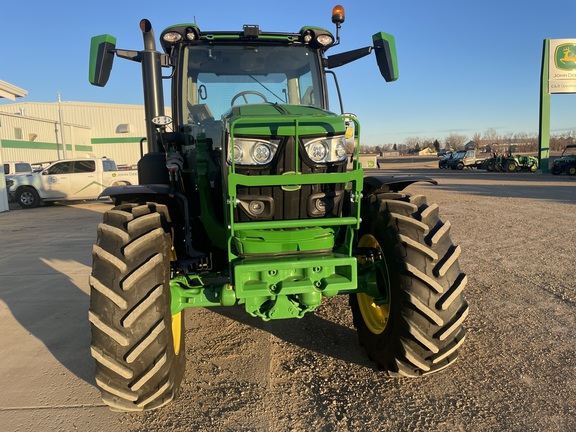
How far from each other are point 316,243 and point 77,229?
9.59m

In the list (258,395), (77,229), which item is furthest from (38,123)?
(258,395)

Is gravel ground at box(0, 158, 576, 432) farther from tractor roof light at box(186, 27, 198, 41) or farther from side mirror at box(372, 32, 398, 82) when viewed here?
tractor roof light at box(186, 27, 198, 41)

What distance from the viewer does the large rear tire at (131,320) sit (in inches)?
106

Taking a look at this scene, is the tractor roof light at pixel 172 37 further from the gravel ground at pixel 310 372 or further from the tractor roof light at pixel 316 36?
the gravel ground at pixel 310 372

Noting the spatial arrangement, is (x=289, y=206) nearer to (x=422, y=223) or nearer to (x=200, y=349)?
(x=422, y=223)

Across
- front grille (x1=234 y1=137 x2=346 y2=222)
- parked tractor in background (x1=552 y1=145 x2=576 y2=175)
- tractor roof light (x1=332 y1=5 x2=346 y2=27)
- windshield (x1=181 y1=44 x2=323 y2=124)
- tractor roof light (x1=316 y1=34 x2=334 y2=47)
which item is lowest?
parked tractor in background (x1=552 y1=145 x2=576 y2=175)

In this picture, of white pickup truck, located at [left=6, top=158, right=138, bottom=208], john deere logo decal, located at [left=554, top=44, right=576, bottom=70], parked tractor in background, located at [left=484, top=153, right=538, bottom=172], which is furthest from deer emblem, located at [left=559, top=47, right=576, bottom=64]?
white pickup truck, located at [left=6, top=158, right=138, bottom=208]

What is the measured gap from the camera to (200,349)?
384cm

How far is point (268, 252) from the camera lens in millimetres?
3070

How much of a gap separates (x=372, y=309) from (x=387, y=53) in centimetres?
227

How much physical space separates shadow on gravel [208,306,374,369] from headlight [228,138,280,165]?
70.5 inches

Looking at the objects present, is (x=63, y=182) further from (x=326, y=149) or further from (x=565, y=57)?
(x=565, y=57)

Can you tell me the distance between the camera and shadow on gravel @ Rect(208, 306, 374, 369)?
366 cm

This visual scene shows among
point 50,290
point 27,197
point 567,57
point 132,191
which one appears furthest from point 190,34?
point 567,57
